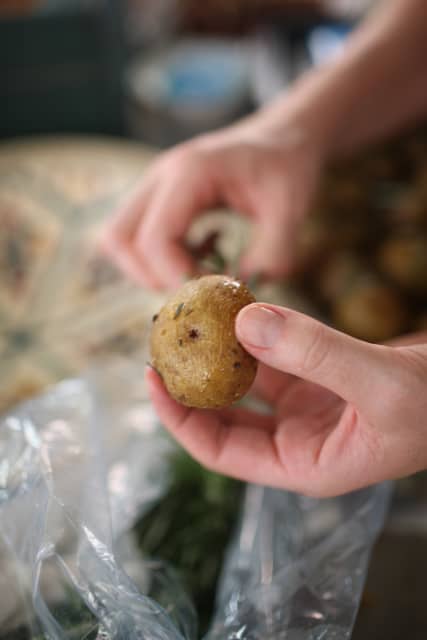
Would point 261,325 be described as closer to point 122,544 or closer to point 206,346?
point 206,346

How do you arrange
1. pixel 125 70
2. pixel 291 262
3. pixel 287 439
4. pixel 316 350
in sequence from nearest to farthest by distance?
pixel 316 350 → pixel 287 439 → pixel 291 262 → pixel 125 70

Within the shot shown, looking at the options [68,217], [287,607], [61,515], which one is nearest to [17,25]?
[68,217]

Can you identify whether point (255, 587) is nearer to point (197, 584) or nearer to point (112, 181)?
point (197, 584)

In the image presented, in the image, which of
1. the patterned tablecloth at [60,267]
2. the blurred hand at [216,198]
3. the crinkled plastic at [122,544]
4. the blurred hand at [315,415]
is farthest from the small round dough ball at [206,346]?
the patterned tablecloth at [60,267]

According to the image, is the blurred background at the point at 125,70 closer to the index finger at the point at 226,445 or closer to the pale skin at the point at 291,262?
the pale skin at the point at 291,262


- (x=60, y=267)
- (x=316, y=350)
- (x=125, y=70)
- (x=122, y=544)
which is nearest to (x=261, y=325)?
(x=316, y=350)

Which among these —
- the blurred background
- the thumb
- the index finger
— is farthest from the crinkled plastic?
the blurred background
